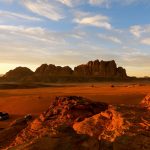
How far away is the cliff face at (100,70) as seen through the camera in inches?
4363

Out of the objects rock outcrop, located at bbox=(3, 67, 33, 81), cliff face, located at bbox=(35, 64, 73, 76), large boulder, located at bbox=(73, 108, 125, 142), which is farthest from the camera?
rock outcrop, located at bbox=(3, 67, 33, 81)

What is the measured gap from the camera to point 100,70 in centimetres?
11212

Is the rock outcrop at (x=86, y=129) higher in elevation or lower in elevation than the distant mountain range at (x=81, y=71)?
lower

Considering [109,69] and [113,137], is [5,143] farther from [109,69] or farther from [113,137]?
[109,69]

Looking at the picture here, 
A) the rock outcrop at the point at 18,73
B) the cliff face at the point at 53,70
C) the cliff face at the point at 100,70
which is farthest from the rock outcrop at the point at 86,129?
the rock outcrop at the point at 18,73

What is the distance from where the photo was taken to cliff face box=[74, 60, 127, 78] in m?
111

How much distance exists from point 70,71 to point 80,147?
4188 inches

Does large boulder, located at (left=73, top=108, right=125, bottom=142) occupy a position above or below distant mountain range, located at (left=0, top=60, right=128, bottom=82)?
below

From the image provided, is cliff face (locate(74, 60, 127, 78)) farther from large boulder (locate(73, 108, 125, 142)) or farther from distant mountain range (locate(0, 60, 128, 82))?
large boulder (locate(73, 108, 125, 142))

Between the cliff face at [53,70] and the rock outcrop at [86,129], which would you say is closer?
the rock outcrop at [86,129]

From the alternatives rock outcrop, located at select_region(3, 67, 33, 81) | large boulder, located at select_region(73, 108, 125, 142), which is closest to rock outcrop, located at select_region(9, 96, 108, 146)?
large boulder, located at select_region(73, 108, 125, 142)

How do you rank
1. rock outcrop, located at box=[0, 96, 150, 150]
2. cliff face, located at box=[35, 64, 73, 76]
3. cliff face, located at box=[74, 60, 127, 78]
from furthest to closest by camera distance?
cliff face, located at box=[35, 64, 73, 76] < cliff face, located at box=[74, 60, 127, 78] < rock outcrop, located at box=[0, 96, 150, 150]

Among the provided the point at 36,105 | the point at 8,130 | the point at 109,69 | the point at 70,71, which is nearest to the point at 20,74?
the point at 70,71

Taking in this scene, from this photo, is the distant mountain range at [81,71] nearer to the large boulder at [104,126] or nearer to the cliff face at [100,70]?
the cliff face at [100,70]
